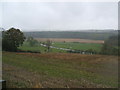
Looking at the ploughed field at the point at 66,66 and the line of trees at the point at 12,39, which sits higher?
the line of trees at the point at 12,39

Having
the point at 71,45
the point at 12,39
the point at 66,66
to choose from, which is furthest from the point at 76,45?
the point at 12,39

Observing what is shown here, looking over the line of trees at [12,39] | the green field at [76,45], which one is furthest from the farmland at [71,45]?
the line of trees at [12,39]

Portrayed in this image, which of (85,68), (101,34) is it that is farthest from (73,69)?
(101,34)

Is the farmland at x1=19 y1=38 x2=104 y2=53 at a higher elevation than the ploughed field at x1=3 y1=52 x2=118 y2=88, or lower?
higher

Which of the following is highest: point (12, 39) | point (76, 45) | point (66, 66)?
point (12, 39)

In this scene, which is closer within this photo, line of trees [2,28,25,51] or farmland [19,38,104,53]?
line of trees [2,28,25,51]

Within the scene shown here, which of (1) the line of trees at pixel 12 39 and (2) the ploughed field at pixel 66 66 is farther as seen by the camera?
(2) the ploughed field at pixel 66 66

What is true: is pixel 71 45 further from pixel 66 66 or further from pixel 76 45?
pixel 66 66

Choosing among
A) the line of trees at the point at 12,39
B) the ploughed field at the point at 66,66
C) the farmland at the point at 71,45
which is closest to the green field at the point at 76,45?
the farmland at the point at 71,45

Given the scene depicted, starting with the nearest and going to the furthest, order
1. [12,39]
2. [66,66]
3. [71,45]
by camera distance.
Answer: [12,39], [71,45], [66,66]

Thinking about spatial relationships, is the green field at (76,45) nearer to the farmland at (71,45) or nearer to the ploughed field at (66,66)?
the farmland at (71,45)

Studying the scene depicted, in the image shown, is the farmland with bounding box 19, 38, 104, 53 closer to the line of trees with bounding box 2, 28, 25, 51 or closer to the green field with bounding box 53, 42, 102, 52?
the green field with bounding box 53, 42, 102, 52

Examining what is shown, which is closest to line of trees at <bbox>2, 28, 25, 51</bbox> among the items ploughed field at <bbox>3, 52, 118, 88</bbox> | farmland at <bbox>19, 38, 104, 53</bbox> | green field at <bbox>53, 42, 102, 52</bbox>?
ploughed field at <bbox>3, 52, 118, 88</bbox>

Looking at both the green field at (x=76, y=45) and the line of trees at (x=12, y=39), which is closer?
the line of trees at (x=12, y=39)
